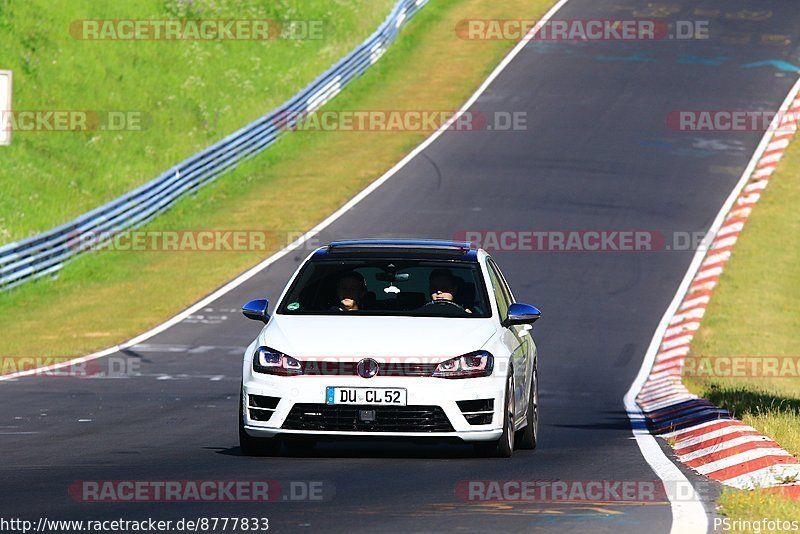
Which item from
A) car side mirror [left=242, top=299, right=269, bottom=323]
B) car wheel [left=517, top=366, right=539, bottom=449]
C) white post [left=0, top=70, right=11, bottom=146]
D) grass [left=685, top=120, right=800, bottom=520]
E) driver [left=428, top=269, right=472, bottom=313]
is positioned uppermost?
white post [left=0, top=70, right=11, bottom=146]

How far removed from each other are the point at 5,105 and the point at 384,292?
28.3 ft

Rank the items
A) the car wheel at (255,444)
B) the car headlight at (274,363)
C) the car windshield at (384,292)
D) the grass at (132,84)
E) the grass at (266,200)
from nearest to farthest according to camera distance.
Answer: the car headlight at (274,363)
the car wheel at (255,444)
the car windshield at (384,292)
the grass at (266,200)
the grass at (132,84)

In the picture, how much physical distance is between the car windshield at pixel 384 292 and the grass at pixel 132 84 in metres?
21.3

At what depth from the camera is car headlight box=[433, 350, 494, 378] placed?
1112 cm

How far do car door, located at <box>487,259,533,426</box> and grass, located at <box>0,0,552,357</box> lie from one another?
426 inches

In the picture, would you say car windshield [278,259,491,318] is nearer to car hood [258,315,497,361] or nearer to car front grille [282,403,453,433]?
car hood [258,315,497,361]

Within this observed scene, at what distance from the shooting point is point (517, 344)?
12195 millimetres

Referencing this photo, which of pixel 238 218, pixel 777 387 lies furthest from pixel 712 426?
pixel 238 218

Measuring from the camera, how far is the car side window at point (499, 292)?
40.7 feet

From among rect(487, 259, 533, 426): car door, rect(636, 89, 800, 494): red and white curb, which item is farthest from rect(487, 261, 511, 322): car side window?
rect(636, 89, 800, 494): red and white curb

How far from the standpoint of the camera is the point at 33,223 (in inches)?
1314

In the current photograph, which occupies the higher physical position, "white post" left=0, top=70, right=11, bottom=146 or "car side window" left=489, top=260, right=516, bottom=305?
"white post" left=0, top=70, right=11, bottom=146

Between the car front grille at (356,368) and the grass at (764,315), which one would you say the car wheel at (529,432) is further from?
the grass at (764,315)

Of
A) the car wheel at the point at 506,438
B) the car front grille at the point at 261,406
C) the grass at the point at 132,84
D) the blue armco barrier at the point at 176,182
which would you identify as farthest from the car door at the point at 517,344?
the grass at the point at 132,84
